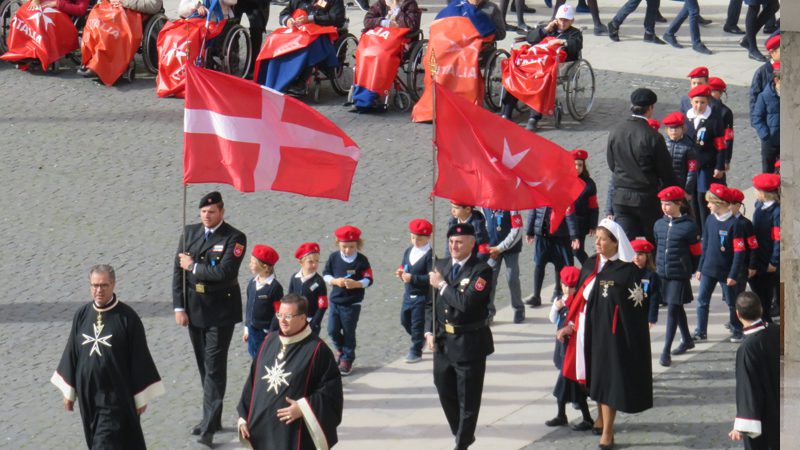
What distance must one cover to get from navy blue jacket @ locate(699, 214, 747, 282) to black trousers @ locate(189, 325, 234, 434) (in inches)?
143

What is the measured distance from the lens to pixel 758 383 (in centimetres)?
909

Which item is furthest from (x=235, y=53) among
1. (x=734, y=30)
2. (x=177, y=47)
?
(x=734, y=30)

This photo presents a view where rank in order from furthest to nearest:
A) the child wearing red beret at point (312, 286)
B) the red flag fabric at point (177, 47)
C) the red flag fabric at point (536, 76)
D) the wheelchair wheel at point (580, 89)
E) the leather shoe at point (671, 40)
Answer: the leather shoe at point (671, 40)
the red flag fabric at point (177, 47)
the wheelchair wheel at point (580, 89)
the red flag fabric at point (536, 76)
the child wearing red beret at point (312, 286)

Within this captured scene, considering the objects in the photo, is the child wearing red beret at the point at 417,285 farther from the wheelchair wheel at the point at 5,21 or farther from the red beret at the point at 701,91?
the wheelchair wheel at the point at 5,21

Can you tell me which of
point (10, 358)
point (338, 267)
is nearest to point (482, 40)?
point (338, 267)

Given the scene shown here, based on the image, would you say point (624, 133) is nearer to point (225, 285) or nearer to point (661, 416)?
point (661, 416)

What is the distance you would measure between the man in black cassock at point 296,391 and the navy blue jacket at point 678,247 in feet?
11.8

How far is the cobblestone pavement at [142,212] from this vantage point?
11.7 metres

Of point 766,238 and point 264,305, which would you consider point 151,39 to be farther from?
point 766,238

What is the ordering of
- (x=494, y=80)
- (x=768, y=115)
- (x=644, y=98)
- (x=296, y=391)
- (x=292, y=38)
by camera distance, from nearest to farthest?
1. (x=296, y=391)
2. (x=644, y=98)
3. (x=768, y=115)
4. (x=494, y=80)
5. (x=292, y=38)

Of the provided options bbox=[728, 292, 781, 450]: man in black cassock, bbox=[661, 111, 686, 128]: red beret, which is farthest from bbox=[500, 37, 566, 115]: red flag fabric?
bbox=[728, 292, 781, 450]: man in black cassock

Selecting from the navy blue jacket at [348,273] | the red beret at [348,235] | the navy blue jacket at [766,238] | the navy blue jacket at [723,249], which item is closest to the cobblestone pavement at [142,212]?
the navy blue jacket at [348,273]

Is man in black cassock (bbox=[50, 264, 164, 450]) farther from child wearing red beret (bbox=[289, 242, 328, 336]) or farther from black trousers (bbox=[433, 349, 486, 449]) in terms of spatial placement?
black trousers (bbox=[433, 349, 486, 449])

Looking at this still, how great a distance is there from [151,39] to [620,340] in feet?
33.2
